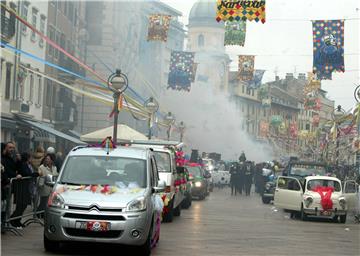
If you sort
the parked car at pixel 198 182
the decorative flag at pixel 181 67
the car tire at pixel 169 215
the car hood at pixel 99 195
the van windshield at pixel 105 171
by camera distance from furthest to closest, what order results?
the decorative flag at pixel 181 67 → the parked car at pixel 198 182 → the car tire at pixel 169 215 → the van windshield at pixel 105 171 → the car hood at pixel 99 195

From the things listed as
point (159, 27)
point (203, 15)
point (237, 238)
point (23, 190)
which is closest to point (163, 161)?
point (237, 238)

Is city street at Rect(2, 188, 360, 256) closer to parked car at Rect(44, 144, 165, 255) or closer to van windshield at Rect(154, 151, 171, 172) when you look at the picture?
parked car at Rect(44, 144, 165, 255)

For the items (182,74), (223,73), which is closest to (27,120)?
(182,74)

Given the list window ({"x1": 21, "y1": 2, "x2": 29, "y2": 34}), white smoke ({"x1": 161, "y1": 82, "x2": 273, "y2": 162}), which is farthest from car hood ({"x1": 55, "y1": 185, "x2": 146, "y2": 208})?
white smoke ({"x1": 161, "y1": 82, "x2": 273, "y2": 162})

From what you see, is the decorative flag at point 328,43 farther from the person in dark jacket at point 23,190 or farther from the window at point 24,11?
the person in dark jacket at point 23,190

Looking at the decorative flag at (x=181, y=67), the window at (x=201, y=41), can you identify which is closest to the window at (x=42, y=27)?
the decorative flag at (x=181, y=67)

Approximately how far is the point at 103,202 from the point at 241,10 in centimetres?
1411

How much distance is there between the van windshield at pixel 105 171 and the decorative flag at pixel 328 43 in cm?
1872

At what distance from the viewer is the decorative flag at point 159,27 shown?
4016 cm

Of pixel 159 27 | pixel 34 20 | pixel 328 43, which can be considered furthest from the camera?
pixel 34 20

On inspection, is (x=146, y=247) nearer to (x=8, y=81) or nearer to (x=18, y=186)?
(x=18, y=186)

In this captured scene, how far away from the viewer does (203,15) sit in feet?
438

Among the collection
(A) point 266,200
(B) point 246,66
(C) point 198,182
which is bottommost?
(A) point 266,200

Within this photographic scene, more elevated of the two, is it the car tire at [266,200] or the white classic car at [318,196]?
the white classic car at [318,196]
